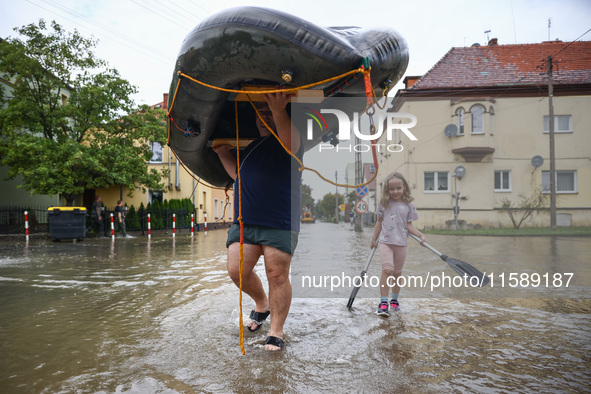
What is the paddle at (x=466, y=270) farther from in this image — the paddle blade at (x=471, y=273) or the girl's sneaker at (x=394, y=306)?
the girl's sneaker at (x=394, y=306)

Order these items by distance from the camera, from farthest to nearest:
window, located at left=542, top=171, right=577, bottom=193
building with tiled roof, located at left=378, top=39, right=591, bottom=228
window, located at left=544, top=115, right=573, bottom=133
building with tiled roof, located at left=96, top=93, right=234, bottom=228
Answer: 1. building with tiled roof, located at left=96, top=93, right=234, bottom=228
2. window, located at left=544, top=115, right=573, bottom=133
3. window, located at left=542, top=171, right=577, bottom=193
4. building with tiled roof, located at left=378, top=39, right=591, bottom=228

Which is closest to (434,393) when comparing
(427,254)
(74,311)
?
(74,311)

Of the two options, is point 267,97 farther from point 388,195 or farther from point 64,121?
point 64,121

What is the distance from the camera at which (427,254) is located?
29.7ft

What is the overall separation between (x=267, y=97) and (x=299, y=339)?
1709 mm

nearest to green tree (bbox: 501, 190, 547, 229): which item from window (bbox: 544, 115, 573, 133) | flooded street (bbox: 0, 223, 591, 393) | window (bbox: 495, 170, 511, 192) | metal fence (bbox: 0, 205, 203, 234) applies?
window (bbox: 495, 170, 511, 192)

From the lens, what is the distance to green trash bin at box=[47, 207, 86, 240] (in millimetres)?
13711

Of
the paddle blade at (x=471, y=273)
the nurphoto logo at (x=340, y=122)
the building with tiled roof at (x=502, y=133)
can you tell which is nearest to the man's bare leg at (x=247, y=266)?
the nurphoto logo at (x=340, y=122)

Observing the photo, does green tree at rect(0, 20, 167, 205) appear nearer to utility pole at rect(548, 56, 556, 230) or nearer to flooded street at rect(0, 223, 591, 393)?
flooded street at rect(0, 223, 591, 393)

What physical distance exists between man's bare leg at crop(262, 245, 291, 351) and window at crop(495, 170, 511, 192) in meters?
14.7

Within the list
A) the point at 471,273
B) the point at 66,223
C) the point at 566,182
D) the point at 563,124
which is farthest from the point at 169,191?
the point at 471,273

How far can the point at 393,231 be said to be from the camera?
3.94 meters

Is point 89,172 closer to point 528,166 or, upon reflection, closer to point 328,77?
point 328,77

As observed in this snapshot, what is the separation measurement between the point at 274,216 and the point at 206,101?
0.92 metres
